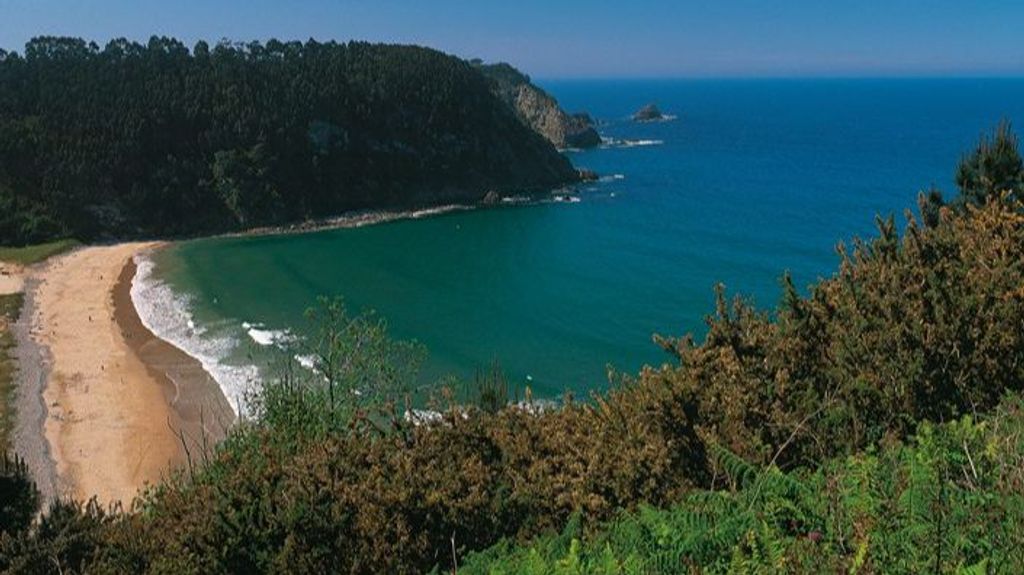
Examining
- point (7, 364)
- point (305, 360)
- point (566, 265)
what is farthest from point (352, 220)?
point (7, 364)

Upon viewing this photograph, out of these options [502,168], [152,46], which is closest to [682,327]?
[502,168]

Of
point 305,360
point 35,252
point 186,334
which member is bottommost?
point 305,360

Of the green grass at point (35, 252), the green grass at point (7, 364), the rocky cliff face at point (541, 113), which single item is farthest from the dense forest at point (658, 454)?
the rocky cliff face at point (541, 113)

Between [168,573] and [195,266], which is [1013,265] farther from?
[195,266]

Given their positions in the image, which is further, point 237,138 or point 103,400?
point 237,138

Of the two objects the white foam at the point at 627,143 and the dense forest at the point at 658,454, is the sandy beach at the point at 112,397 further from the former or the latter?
the white foam at the point at 627,143

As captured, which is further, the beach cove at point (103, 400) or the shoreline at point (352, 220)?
the shoreline at point (352, 220)

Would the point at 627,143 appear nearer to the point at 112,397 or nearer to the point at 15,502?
the point at 112,397
